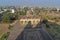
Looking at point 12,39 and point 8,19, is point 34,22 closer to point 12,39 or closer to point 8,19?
point 8,19

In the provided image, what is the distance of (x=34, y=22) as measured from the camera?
17.9 metres

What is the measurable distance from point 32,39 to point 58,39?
1.90 m

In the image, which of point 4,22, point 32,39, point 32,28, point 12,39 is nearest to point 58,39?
point 32,39

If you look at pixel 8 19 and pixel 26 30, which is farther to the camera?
pixel 8 19

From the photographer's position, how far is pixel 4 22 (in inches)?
940

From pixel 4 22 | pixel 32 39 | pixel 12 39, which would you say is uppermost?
pixel 12 39

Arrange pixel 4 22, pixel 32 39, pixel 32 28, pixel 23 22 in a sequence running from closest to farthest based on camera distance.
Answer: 1. pixel 32 39
2. pixel 32 28
3. pixel 23 22
4. pixel 4 22

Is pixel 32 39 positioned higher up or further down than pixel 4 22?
higher up

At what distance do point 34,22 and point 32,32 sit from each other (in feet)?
11.1

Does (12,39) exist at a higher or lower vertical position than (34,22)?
higher

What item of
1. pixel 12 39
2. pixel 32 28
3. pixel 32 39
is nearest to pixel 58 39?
pixel 32 39

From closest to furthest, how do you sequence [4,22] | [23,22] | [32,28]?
1. [32,28]
2. [23,22]
3. [4,22]

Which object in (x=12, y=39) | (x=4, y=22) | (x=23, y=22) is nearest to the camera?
(x=12, y=39)

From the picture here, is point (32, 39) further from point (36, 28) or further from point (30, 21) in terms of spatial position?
point (30, 21)
